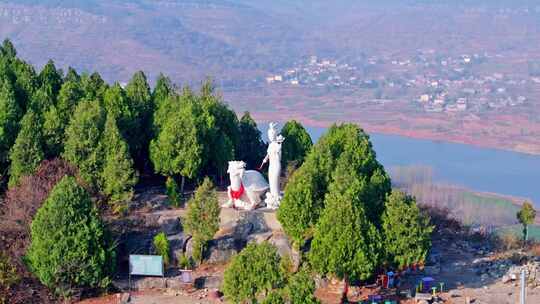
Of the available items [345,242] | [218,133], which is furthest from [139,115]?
[345,242]

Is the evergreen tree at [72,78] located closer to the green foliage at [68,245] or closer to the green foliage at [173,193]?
the green foliage at [173,193]

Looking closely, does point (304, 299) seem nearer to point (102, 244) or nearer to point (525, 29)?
point (102, 244)

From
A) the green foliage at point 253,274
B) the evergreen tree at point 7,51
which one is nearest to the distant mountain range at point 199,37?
the evergreen tree at point 7,51

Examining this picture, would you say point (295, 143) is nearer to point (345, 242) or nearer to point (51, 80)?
point (51, 80)

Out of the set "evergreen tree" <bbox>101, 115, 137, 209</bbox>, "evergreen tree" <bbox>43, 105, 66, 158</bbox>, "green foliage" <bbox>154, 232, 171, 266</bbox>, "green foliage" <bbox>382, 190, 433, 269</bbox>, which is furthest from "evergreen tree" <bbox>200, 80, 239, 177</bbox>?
"green foliage" <bbox>382, 190, 433, 269</bbox>

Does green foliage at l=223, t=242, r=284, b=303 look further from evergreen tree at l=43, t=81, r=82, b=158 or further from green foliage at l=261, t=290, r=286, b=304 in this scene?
evergreen tree at l=43, t=81, r=82, b=158
